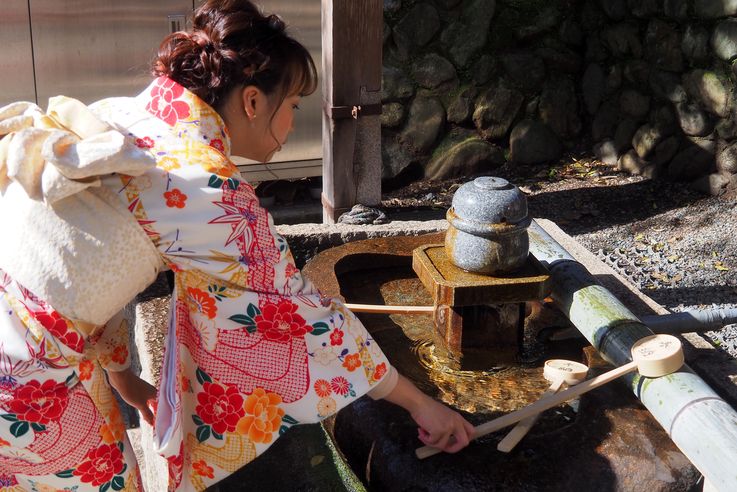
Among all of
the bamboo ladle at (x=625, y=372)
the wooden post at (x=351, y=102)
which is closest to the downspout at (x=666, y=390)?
the bamboo ladle at (x=625, y=372)

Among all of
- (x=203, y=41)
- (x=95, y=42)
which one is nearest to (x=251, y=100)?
(x=203, y=41)

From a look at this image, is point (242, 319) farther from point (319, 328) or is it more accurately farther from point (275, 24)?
point (275, 24)

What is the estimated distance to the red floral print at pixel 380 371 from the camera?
5.82 ft

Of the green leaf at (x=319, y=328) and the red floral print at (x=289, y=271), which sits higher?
the red floral print at (x=289, y=271)

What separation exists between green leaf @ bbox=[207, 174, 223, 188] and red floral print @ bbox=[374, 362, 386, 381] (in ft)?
1.72

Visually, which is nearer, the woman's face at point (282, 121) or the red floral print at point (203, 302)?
the red floral print at point (203, 302)

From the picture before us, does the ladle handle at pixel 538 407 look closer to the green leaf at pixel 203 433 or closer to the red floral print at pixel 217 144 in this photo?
the green leaf at pixel 203 433

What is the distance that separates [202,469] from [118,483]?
0.20m

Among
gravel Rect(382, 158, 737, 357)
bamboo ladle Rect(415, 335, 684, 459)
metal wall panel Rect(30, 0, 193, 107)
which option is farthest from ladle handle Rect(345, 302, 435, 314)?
metal wall panel Rect(30, 0, 193, 107)

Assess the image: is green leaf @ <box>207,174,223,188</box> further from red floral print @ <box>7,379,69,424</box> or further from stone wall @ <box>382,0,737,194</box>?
stone wall @ <box>382,0,737,194</box>

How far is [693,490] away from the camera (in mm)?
1956

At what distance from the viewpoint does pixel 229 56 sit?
1.72 m

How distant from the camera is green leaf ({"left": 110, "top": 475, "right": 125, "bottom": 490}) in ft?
5.88

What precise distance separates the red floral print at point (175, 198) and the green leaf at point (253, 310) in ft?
0.80
